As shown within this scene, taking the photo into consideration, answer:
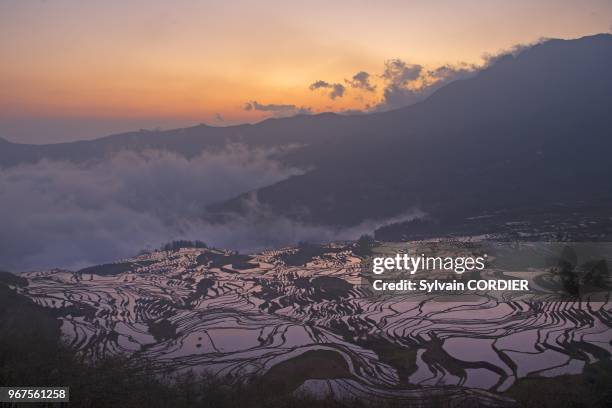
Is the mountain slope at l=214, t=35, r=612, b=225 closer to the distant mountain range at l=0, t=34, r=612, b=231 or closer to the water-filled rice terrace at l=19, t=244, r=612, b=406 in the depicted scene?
the distant mountain range at l=0, t=34, r=612, b=231

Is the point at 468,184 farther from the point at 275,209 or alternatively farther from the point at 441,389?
the point at 441,389

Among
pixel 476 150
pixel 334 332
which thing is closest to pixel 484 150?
pixel 476 150

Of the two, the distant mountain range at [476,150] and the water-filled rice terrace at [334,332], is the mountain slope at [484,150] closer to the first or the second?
the distant mountain range at [476,150]

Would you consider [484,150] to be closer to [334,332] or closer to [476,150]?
[476,150]

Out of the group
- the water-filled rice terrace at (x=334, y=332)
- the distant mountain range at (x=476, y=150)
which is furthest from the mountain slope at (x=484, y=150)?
the water-filled rice terrace at (x=334, y=332)

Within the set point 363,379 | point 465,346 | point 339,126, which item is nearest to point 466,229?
point 465,346

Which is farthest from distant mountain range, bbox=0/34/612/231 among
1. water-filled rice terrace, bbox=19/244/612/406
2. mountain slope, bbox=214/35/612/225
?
water-filled rice terrace, bbox=19/244/612/406
